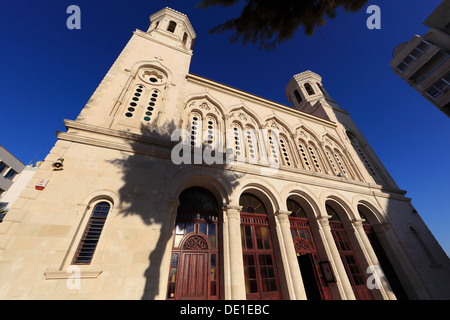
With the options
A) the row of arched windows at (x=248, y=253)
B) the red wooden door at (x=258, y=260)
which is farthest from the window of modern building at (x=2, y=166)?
the red wooden door at (x=258, y=260)

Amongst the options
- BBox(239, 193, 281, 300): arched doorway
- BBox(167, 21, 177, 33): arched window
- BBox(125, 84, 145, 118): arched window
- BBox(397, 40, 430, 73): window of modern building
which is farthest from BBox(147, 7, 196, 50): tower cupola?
BBox(397, 40, 430, 73): window of modern building

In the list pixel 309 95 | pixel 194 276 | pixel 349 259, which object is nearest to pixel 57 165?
pixel 194 276

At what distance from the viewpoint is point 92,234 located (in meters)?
4.88

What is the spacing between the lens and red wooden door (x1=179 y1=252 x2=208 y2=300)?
229 inches

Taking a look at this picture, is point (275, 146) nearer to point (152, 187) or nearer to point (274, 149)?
point (274, 149)

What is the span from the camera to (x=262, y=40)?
4844 millimetres

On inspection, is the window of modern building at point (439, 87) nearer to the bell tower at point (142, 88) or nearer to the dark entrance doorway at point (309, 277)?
the dark entrance doorway at point (309, 277)

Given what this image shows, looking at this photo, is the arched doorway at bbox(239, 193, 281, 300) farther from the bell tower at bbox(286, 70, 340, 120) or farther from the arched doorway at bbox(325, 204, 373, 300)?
the bell tower at bbox(286, 70, 340, 120)

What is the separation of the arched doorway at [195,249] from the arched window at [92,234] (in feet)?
8.33

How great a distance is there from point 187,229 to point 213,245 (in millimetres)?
1250

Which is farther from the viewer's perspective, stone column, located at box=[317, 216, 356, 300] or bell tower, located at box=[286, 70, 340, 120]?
bell tower, located at box=[286, 70, 340, 120]

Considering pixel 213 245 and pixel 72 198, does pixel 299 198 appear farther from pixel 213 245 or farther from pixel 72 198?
pixel 72 198

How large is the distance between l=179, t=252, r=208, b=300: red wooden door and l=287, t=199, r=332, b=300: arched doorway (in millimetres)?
4801
